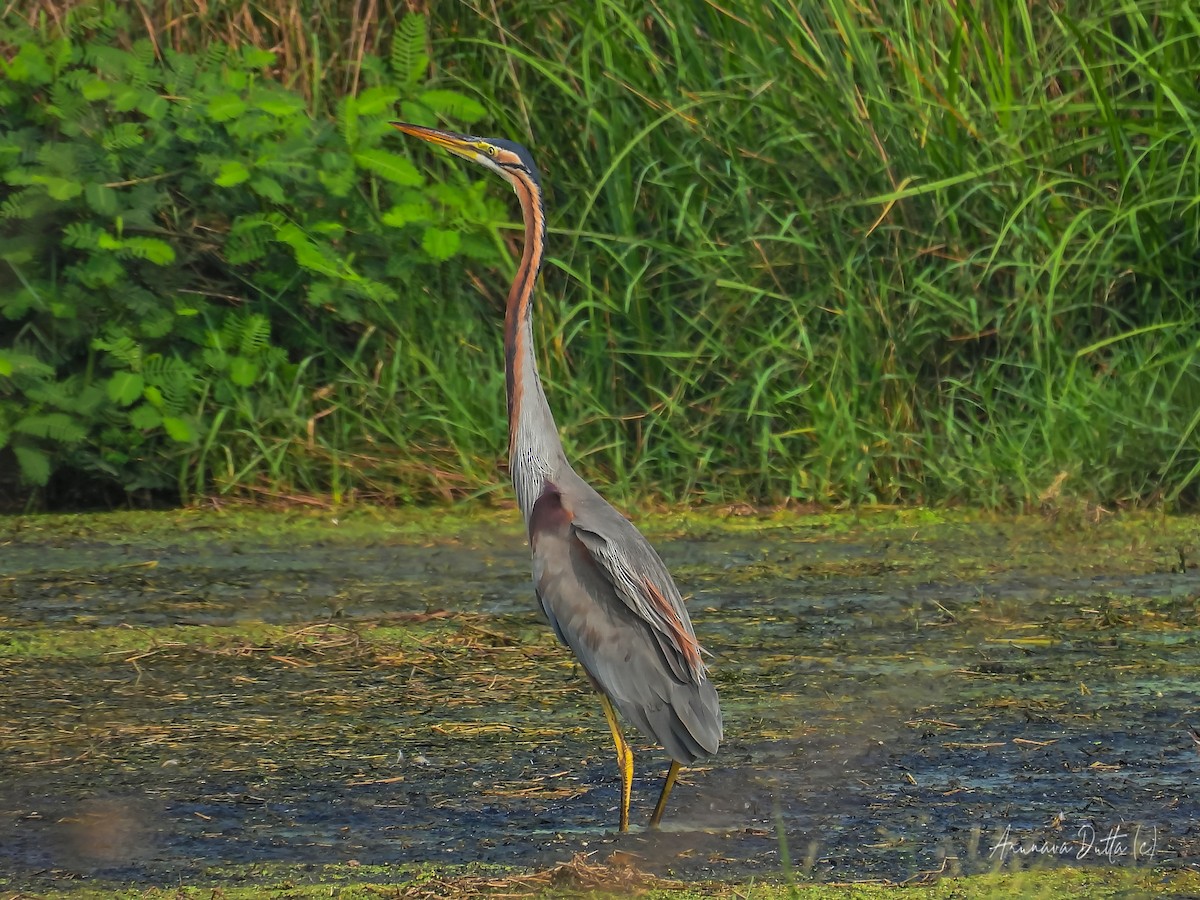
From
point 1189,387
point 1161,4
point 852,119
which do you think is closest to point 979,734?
point 1189,387

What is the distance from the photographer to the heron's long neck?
3.96 m

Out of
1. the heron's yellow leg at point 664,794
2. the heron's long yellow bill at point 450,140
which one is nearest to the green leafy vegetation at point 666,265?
the heron's long yellow bill at point 450,140

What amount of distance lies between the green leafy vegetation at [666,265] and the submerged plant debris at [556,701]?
12.8 inches

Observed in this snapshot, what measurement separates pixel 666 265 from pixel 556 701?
243 cm

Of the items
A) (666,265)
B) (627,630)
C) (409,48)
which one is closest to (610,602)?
(627,630)

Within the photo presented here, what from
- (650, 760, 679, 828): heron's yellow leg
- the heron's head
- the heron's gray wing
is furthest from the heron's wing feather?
the heron's head

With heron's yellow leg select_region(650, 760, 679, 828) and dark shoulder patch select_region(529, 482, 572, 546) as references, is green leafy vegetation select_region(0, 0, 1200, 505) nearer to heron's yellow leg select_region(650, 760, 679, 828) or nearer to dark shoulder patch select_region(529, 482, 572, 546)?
dark shoulder patch select_region(529, 482, 572, 546)

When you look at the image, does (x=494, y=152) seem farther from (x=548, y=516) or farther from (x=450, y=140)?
(x=548, y=516)

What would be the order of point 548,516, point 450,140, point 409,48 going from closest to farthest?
point 548,516 → point 450,140 → point 409,48

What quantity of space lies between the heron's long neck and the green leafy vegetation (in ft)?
7.31

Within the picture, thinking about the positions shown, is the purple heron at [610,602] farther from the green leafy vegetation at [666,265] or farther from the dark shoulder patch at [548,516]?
the green leafy vegetation at [666,265]

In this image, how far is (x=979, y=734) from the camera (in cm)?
416

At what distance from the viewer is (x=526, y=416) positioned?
3975 mm

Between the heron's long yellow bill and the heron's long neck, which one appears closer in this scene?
the heron's long neck
